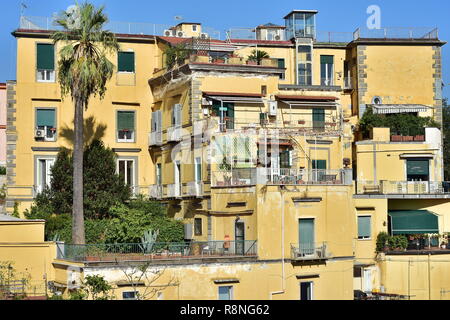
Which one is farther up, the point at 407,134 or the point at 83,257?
the point at 407,134

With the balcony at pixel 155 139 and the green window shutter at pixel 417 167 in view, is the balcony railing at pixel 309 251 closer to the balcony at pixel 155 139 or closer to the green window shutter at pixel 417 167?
the balcony at pixel 155 139

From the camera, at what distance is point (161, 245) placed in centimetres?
3469

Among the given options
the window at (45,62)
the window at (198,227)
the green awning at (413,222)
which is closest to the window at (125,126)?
the window at (45,62)

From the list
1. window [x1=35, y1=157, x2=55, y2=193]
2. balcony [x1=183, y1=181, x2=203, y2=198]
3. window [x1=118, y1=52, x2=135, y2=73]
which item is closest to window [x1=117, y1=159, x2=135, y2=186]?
window [x1=35, y1=157, x2=55, y2=193]

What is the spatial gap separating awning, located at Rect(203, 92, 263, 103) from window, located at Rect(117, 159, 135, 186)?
298 inches

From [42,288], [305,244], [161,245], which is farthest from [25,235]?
[305,244]

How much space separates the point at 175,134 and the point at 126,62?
21.6ft

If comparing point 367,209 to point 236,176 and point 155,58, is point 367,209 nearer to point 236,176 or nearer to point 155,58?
point 236,176

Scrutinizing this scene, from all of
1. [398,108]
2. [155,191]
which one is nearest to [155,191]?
[155,191]

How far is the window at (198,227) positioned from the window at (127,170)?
690 centimetres

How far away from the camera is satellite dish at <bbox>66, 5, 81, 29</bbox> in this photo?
38.7 metres

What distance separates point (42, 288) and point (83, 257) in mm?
3728

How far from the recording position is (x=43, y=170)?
46.2 meters

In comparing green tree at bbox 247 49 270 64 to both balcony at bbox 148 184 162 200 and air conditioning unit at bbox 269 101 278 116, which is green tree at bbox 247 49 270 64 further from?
balcony at bbox 148 184 162 200
